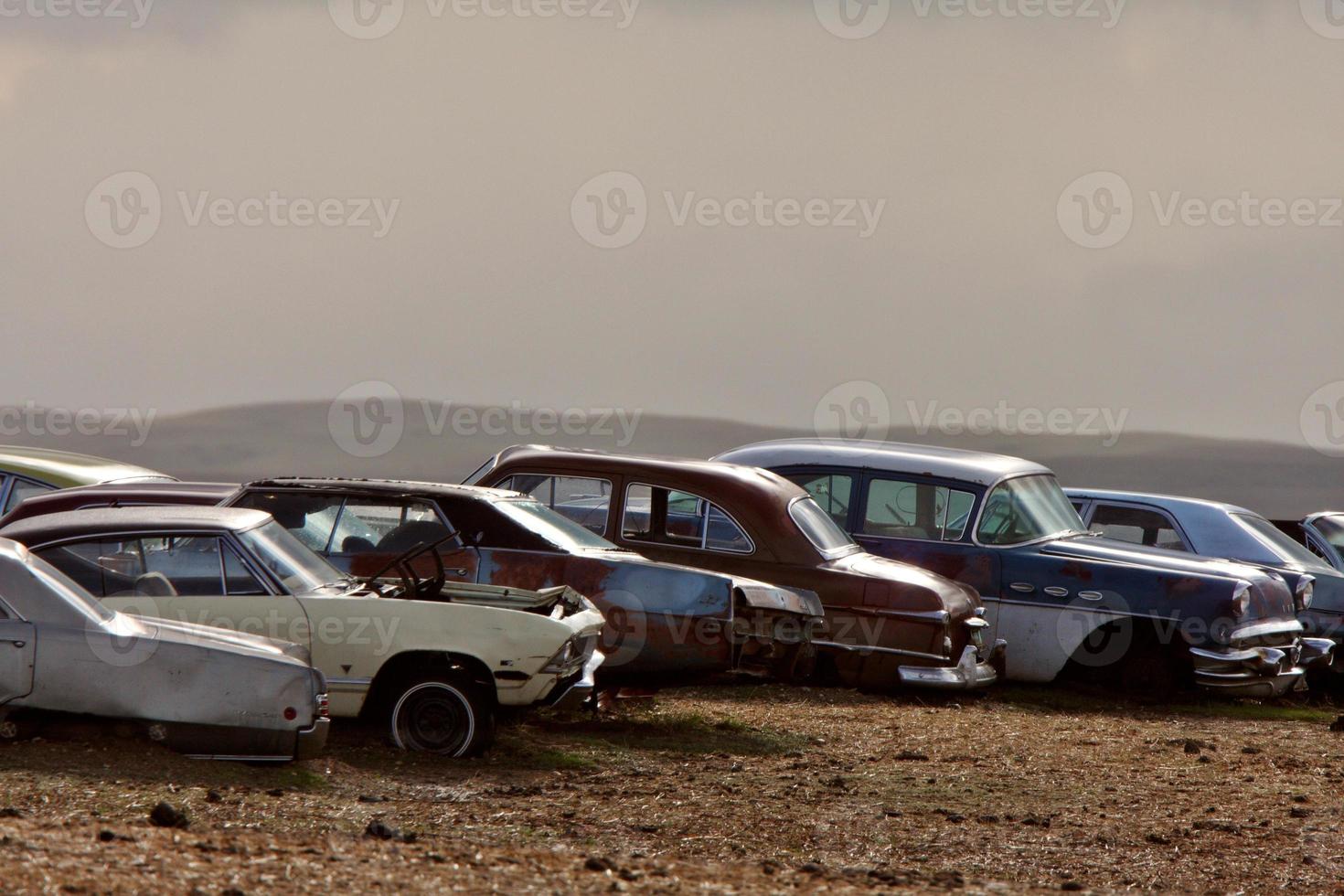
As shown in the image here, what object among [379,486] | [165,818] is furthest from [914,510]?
[165,818]

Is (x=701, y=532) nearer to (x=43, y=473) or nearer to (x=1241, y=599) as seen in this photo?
(x=1241, y=599)

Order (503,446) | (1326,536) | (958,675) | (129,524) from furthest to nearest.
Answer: (503,446) < (1326,536) < (958,675) < (129,524)

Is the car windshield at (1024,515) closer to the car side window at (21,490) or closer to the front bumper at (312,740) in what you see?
the front bumper at (312,740)

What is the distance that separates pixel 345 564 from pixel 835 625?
3690mm

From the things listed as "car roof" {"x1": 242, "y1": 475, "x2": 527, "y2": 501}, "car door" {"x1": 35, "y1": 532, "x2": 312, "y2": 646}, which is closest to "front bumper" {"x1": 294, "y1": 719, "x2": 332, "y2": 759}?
"car door" {"x1": 35, "y1": 532, "x2": 312, "y2": 646}

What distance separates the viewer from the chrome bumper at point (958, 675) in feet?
37.3

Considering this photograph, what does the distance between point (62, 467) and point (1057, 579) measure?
8.87m

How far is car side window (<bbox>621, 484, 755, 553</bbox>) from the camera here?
11.6m

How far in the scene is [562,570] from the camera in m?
10.3

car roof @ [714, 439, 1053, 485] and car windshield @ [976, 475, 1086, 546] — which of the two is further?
car roof @ [714, 439, 1053, 485]

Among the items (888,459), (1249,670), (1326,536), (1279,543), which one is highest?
(888,459)

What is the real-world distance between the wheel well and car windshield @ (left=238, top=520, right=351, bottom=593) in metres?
0.70

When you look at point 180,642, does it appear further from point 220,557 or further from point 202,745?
point 220,557

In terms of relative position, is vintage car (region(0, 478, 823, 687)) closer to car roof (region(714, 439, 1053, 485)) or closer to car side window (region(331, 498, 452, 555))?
car side window (region(331, 498, 452, 555))
